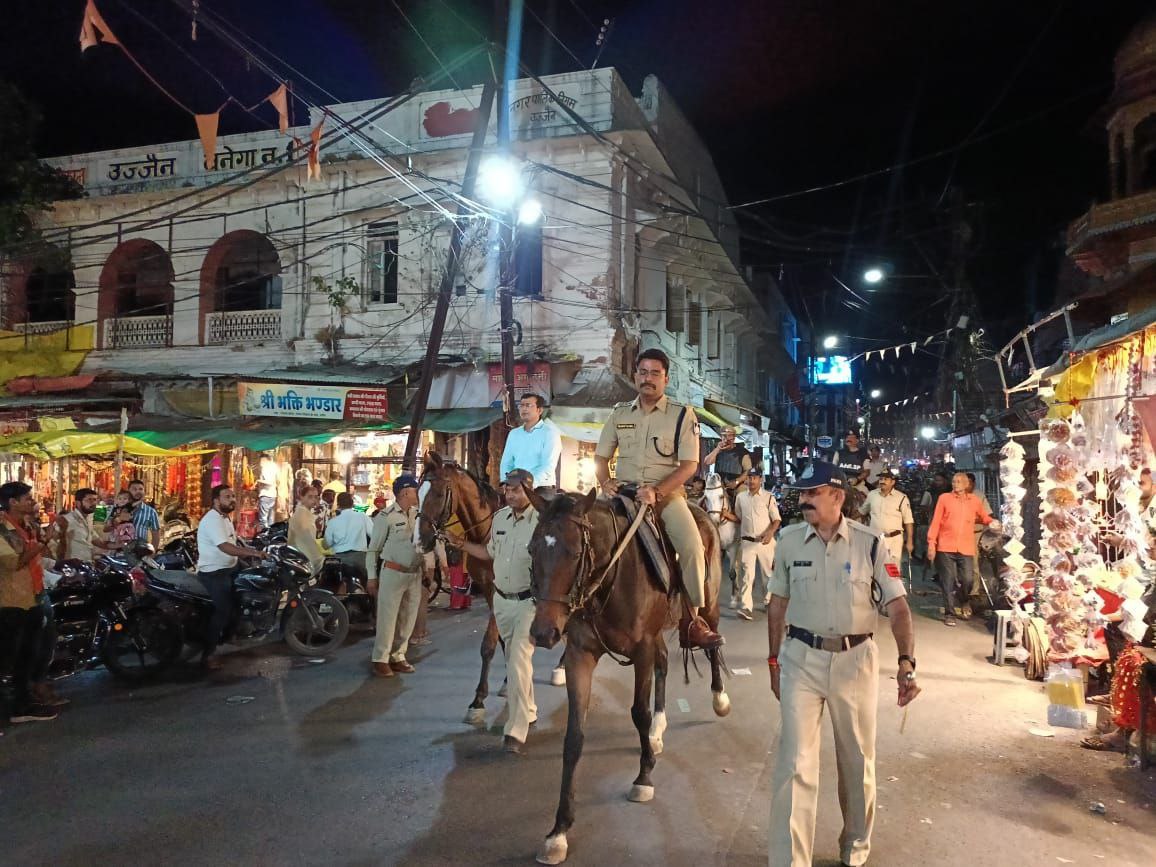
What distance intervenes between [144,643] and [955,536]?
10.8 meters

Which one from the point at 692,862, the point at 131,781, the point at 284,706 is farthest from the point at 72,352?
the point at 692,862

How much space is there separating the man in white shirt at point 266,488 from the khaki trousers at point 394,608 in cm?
955

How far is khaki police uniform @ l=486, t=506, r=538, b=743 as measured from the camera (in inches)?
234

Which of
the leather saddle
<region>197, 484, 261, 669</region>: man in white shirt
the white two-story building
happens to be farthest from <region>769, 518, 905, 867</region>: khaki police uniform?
the white two-story building

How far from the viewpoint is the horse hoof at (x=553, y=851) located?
4.13 m

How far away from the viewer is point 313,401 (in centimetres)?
1611

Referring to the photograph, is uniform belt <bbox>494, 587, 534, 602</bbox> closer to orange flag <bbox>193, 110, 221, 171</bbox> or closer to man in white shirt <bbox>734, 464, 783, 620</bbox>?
orange flag <bbox>193, 110, 221, 171</bbox>

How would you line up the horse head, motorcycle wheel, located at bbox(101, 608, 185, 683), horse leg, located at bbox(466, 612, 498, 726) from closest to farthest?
the horse head
horse leg, located at bbox(466, 612, 498, 726)
motorcycle wheel, located at bbox(101, 608, 185, 683)

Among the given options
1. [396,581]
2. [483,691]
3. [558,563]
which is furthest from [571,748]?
[396,581]

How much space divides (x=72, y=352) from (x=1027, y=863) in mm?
22520

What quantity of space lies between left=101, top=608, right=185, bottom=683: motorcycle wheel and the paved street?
344 mm

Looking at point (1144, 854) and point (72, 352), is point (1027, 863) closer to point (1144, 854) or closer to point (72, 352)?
point (1144, 854)

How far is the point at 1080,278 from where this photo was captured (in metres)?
19.8

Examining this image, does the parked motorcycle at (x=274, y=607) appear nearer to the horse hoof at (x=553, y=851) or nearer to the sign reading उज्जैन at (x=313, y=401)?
the horse hoof at (x=553, y=851)
